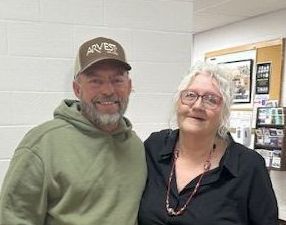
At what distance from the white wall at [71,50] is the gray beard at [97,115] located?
1.94ft

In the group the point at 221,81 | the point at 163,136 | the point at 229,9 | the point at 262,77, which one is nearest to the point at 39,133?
the point at 163,136

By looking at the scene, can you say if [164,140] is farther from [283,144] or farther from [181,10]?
[283,144]

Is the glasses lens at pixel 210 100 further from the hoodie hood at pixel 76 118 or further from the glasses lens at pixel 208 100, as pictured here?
the hoodie hood at pixel 76 118

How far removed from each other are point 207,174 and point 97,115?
1.55 feet

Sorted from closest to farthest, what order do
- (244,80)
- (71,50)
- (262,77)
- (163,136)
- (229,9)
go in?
(163,136) → (71,50) → (229,9) → (262,77) → (244,80)

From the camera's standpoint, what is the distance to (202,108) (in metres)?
1.51

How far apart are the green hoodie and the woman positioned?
0.10 metres

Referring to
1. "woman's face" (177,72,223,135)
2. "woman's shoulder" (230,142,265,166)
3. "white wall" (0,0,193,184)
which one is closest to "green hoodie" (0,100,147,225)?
"woman's face" (177,72,223,135)

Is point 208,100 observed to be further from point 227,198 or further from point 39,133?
point 39,133

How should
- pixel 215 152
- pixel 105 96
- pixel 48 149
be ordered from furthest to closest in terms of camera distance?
pixel 215 152 < pixel 105 96 < pixel 48 149

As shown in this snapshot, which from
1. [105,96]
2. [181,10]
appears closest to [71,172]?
[105,96]

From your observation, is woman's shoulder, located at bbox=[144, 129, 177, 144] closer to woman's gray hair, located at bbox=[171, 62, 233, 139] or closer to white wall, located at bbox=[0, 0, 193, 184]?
woman's gray hair, located at bbox=[171, 62, 233, 139]

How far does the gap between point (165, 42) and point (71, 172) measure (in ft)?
3.79

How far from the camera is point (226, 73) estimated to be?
1.57m
